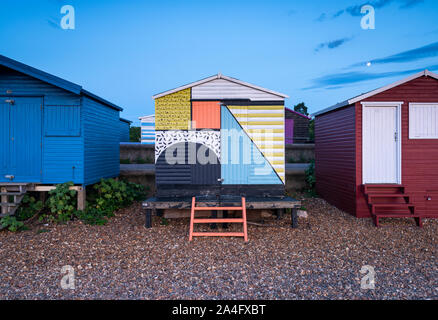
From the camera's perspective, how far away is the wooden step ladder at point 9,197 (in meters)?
7.06

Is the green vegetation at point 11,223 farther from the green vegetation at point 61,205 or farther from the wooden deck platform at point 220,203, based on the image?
the wooden deck platform at point 220,203

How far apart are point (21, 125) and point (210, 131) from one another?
5.41m

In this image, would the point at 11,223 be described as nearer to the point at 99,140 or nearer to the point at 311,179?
the point at 99,140

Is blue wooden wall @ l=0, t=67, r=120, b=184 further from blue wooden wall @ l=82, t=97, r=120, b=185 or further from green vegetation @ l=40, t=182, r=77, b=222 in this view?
green vegetation @ l=40, t=182, r=77, b=222

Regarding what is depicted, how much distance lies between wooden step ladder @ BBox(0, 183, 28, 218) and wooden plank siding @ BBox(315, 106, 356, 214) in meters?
9.25

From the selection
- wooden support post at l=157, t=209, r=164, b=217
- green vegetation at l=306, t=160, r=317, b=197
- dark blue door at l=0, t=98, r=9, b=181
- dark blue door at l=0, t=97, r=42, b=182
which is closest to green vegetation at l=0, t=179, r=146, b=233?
dark blue door at l=0, t=97, r=42, b=182

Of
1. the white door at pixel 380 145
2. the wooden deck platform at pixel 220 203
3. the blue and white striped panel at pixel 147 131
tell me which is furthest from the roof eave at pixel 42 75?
the blue and white striped panel at pixel 147 131

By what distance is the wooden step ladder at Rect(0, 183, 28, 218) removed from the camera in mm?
7062

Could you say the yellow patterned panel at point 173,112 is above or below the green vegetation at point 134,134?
below

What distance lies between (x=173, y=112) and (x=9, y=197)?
212 inches

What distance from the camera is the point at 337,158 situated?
361 inches

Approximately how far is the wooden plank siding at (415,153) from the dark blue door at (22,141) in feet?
30.1

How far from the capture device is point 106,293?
12.6 feet
